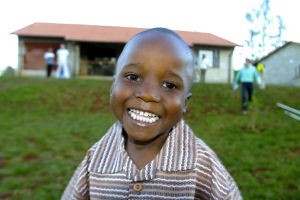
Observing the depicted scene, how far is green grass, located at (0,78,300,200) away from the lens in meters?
4.41

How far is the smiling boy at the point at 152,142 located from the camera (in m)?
1.36

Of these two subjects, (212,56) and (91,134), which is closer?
(91,134)

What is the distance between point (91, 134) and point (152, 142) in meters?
5.90

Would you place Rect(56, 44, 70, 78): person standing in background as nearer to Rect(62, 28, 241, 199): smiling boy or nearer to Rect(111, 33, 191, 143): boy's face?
Rect(62, 28, 241, 199): smiling boy

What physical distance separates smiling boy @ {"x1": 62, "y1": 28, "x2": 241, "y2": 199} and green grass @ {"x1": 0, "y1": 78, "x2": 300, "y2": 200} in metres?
2.59

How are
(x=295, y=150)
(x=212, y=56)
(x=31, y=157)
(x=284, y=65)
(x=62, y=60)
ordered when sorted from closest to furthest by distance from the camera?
(x=31, y=157) < (x=295, y=150) < (x=62, y=60) < (x=212, y=56) < (x=284, y=65)

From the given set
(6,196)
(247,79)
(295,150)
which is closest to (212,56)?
(247,79)

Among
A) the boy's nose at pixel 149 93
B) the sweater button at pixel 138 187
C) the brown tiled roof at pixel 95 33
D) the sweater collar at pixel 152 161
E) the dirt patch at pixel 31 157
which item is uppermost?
the brown tiled roof at pixel 95 33

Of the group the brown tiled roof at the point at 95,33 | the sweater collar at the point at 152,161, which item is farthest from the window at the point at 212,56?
the sweater collar at the point at 152,161

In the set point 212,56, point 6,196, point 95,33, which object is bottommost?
point 6,196

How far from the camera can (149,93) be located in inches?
52.3

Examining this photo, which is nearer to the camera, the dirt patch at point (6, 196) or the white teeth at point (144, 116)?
the white teeth at point (144, 116)

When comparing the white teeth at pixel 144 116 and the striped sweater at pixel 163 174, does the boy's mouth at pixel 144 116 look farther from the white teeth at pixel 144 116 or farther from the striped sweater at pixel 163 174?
the striped sweater at pixel 163 174

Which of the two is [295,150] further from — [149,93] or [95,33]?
[95,33]
